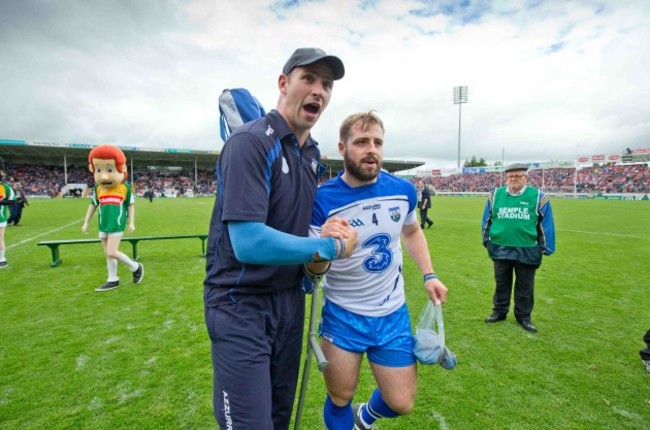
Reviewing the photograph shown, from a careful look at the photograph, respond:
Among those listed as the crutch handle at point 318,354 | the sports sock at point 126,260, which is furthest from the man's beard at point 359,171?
the sports sock at point 126,260

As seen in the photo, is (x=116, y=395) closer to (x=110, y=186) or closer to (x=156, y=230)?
(x=110, y=186)

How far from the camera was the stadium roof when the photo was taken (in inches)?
1766

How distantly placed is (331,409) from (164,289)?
5093mm

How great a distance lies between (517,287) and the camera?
493cm

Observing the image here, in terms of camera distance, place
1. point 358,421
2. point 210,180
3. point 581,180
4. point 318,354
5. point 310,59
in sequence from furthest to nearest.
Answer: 1. point 210,180
2. point 581,180
3. point 358,421
4. point 318,354
5. point 310,59

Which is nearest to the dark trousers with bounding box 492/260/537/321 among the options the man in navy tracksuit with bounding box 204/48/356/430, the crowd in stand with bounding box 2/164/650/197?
the man in navy tracksuit with bounding box 204/48/356/430

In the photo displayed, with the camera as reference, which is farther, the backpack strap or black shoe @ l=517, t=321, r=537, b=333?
black shoe @ l=517, t=321, r=537, b=333

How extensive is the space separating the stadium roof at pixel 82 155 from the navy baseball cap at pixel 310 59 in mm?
38453

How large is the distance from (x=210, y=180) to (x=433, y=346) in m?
67.6

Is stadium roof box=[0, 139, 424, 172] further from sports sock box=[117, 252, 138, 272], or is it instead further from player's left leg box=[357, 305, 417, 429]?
player's left leg box=[357, 305, 417, 429]

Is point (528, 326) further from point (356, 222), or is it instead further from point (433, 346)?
point (356, 222)

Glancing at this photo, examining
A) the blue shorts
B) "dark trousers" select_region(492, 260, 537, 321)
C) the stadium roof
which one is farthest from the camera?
the stadium roof

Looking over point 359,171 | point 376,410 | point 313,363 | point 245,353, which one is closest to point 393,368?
point 376,410

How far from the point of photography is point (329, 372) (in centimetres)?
238
